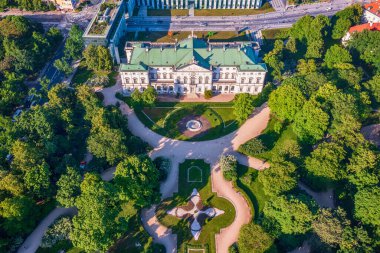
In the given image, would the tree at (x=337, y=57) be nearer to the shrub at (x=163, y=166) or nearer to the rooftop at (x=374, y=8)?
the rooftop at (x=374, y=8)

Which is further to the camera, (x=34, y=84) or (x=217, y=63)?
(x=34, y=84)

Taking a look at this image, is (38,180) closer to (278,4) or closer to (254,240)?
(254,240)

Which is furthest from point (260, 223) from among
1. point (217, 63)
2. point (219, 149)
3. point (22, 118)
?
point (22, 118)

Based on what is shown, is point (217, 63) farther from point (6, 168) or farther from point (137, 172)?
point (6, 168)

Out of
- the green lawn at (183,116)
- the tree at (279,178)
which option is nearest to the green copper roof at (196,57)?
the green lawn at (183,116)

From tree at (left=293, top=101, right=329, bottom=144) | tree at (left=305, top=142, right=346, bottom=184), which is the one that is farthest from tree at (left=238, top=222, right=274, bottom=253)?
tree at (left=293, top=101, right=329, bottom=144)

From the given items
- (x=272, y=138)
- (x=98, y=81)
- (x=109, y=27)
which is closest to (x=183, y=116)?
(x=272, y=138)
